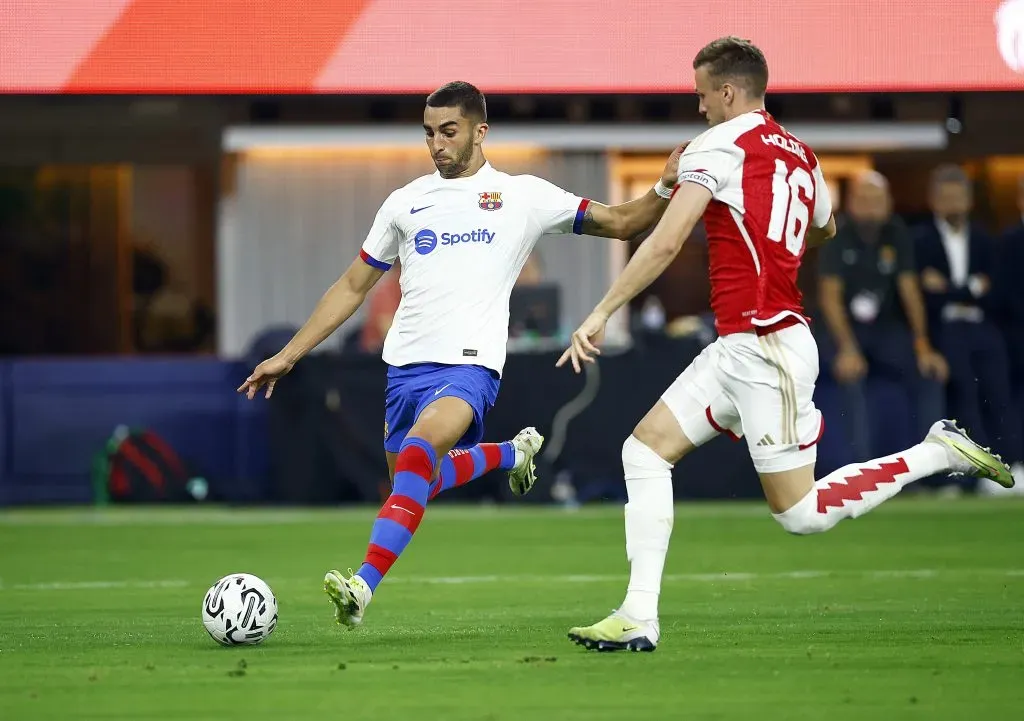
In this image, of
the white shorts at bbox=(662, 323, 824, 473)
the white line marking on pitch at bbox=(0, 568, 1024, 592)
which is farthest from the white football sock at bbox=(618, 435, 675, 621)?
the white line marking on pitch at bbox=(0, 568, 1024, 592)

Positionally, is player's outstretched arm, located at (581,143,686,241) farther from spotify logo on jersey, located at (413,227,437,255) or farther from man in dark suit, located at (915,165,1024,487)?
man in dark suit, located at (915,165,1024,487)

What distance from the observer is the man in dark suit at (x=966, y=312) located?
1484cm

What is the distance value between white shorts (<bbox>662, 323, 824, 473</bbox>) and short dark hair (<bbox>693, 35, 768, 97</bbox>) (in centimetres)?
94

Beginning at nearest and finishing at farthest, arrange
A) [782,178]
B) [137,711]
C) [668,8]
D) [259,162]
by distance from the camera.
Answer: [137,711] < [782,178] < [668,8] < [259,162]

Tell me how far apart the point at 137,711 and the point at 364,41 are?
24.9 ft

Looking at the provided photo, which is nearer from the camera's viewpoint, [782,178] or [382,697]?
[382,697]

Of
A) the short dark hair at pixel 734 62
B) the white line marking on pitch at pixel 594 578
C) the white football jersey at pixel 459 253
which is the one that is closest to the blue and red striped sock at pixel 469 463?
the white football jersey at pixel 459 253

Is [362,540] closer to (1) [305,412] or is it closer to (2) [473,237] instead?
(1) [305,412]

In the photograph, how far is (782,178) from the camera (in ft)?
21.4

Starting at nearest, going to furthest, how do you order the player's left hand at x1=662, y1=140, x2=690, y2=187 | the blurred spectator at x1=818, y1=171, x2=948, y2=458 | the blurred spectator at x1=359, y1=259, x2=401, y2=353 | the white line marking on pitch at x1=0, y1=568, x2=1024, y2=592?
the player's left hand at x1=662, y1=140, x2=690, y2=187 → the white line marking on pitch at x1=0, y1=568, x2=1024, y2=592 → the blurred spectator at x1=818, y1=171, x2=948, y2=458 → the blurred spectator at x1=359, y1=259, x2=401, y2=353

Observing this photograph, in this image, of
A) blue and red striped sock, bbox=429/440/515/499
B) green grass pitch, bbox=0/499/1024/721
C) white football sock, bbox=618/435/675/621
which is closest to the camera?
green grass pitch, bbox=0/499/1024/721

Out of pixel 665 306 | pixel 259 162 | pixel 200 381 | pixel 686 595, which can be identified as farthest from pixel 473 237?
pixel 665 306

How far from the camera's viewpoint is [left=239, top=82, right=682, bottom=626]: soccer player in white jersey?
7.38m

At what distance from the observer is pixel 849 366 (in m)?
14.5
